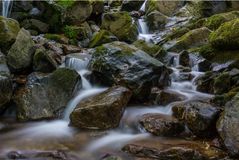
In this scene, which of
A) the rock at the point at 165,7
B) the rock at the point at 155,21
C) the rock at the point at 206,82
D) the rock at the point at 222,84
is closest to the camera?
the rock at the point at 222,84

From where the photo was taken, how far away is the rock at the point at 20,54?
8.56m

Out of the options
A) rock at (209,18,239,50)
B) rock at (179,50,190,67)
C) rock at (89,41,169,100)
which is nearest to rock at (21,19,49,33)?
rock at (89,41,169,100)

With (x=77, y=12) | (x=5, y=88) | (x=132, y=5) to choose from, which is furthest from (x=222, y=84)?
(x=132, y=5)

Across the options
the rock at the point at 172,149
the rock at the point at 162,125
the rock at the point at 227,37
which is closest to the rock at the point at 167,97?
the rock at the point at 162,125

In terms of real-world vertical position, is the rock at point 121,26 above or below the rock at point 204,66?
above

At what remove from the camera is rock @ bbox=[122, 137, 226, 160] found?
577 cm

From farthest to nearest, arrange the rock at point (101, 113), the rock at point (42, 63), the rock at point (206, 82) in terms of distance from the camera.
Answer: the rock at point (42, 63) → the rock at point (206, 82) → the rock at point (101, 113)

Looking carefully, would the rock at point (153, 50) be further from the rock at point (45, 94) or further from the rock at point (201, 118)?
the rock at point (201, 118)

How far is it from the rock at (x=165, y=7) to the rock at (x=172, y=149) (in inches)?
456

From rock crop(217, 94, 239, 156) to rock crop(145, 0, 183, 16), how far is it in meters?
11.5

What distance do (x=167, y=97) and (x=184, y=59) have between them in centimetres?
276

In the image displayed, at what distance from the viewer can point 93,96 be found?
7727 mm

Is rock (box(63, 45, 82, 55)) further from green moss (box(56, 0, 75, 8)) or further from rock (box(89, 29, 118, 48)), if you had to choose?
green moss (box(56, 0, 75, 8))

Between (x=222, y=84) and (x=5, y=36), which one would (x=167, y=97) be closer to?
(x=222, y=84)
